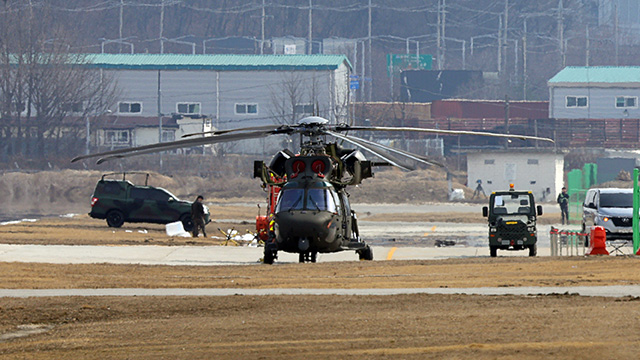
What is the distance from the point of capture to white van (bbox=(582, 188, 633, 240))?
30.3m

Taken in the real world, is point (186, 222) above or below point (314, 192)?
below

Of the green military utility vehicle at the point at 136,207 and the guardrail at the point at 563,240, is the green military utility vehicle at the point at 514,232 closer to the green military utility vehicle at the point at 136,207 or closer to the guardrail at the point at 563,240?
the guardrail at the point at 563,240

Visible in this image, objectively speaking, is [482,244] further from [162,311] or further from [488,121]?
[488,121]

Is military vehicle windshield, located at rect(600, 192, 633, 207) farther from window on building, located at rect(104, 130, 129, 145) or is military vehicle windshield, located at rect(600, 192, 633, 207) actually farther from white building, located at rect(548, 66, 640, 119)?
white building, located at rect(548, 66, 640, 119)

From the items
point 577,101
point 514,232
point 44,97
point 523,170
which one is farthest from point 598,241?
point 577,101

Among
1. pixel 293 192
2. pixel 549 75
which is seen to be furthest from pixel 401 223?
pixel 549 75

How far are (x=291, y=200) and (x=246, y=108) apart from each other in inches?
3103

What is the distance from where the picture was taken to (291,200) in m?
20.9

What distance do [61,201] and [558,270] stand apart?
2057 inches

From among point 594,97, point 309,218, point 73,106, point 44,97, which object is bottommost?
point 309,218

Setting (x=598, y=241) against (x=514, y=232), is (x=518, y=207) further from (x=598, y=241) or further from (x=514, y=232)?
(x=598, y=241)

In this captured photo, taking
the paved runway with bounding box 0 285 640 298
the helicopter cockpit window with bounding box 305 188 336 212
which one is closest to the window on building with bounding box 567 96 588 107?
→ the helicopter cockpit window with bounding box 305 188 336 212

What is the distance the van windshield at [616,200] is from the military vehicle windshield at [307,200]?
1355cm

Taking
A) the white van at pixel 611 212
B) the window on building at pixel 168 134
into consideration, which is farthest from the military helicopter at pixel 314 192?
the window on building at pixel 168 134
